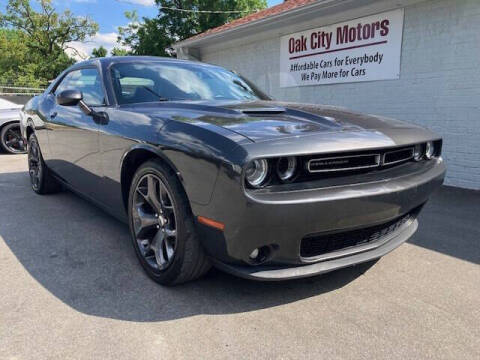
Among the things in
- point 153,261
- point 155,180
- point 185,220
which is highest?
point 155,180

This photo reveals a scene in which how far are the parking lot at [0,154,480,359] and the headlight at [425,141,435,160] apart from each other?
2.48 feet

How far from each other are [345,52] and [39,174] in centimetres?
528

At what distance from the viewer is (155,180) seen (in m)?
2.36

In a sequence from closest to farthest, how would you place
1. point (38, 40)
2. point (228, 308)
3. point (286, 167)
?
point (286, 167)
point (228, 308)
point (38, 40)

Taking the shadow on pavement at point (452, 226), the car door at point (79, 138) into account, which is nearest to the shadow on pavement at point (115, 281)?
the car door at point (79, 138)

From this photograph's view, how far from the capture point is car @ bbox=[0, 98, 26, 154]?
26.5 ft

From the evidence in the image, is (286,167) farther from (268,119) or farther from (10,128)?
(10,128)

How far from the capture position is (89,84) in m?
3.42

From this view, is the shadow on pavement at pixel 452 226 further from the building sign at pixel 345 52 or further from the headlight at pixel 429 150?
the building sign at pixel 345 52

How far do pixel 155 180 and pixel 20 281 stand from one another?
1.10 m

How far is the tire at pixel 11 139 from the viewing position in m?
8.19

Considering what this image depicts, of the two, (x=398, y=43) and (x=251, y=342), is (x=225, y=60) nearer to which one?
(x=398, y=43)

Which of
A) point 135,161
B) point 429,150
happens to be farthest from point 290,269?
point 429,150

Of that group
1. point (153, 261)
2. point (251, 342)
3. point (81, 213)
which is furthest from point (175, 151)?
point (81, 213)
